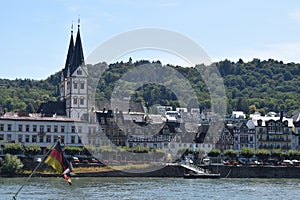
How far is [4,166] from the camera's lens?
67000 mm

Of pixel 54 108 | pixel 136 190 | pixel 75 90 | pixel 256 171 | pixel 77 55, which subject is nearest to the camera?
pixel 136 190

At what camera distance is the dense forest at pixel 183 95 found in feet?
490

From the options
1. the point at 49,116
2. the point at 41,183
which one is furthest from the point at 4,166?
the point at 49,116

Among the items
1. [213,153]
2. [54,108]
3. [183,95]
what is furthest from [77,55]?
[183,95]

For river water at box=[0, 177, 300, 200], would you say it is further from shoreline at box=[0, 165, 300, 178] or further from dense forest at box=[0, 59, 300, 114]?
dense forest at box=[0, 59, 300, 114]

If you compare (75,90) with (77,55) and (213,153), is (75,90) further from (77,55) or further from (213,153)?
(213,153)

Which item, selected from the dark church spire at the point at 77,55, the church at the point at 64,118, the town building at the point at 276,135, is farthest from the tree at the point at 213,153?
the dark church spire at the point at 77,55

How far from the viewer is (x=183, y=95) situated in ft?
496

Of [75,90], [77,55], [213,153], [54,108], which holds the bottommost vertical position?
[213,153]

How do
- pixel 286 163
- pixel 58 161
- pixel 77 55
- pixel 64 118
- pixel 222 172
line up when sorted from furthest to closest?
1. pixel 77 55
2. pixel 64 118
3. pixel 286 163
4. pixel 222 172
5. pixel 58 161

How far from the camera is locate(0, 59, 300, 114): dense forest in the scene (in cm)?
14938

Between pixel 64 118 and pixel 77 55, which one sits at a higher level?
pixel 77 55

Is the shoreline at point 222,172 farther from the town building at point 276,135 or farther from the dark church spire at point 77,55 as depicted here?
the dark church spire at point 77,55

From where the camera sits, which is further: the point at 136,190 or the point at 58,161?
the point at 136,190
